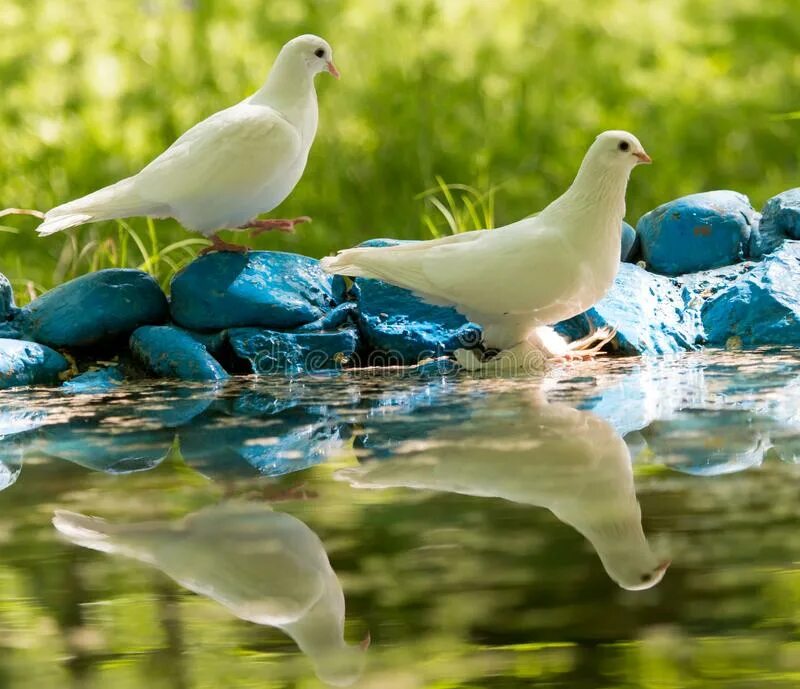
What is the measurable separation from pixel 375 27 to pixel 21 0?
2507 millimetres

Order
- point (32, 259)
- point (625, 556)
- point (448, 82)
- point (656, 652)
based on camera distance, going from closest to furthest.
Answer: point (656, 652) < point (625, 556) < point (32, 259) < point (448, 82)

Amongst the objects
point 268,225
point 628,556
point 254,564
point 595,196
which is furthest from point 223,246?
point 628,556

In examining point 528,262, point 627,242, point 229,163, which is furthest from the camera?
point 627,242

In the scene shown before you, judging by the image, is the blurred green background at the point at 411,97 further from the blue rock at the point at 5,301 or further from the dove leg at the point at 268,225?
the dove leg at the point at 268,225

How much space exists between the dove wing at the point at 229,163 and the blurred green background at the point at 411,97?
9.12 feet

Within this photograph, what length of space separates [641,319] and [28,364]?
7.18ft

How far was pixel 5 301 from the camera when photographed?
469cm

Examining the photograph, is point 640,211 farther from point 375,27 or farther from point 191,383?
point 191,383

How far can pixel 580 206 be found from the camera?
4.05 meters

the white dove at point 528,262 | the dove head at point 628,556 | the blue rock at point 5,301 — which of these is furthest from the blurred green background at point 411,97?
the dove head at point 628,556

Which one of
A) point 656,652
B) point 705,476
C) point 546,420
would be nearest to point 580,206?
point 546,420

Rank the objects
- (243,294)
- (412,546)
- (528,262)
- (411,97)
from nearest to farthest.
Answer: (412,546), (528,262), (243,294), (411,97)

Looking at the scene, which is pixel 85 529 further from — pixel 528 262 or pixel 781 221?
pixel 781 221

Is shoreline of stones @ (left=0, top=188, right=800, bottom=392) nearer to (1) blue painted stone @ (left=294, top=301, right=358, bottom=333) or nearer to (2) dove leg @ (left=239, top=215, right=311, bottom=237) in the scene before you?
(1) blue painted stone @ (left=294, top=301, right=358, bottom=333)
